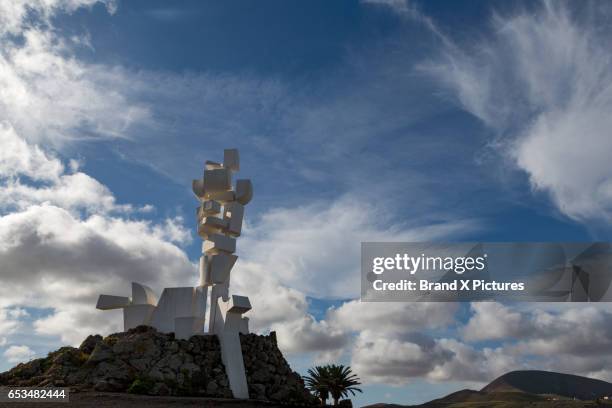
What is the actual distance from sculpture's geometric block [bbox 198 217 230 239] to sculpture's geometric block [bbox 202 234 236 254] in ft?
1.36

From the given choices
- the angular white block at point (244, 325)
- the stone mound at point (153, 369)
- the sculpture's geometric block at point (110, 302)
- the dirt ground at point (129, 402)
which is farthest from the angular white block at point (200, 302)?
the dirt ground at point (129, 402)

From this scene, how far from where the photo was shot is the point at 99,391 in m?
27.2

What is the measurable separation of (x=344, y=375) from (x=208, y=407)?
10.3 metres

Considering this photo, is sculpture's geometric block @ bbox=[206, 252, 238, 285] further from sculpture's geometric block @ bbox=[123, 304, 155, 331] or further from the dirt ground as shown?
the dirt ground

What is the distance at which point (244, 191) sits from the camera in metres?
34.0

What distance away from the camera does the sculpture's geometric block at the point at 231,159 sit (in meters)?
34.9

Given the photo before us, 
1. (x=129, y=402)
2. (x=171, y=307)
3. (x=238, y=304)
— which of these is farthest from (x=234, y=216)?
(x=129, y=402)

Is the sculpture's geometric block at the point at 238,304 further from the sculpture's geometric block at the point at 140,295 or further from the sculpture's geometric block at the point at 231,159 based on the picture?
the sculpture's geometric block at the point at 231,159

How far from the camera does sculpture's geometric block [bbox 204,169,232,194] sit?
33938mm

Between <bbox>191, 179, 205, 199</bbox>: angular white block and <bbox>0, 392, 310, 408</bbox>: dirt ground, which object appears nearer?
<bbox>0, 392, 310, 408</bbox>: dirt ground

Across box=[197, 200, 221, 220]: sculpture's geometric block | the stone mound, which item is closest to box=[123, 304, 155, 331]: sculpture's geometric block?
the stone mound

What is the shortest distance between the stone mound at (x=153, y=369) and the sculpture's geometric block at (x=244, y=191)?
25.8ft

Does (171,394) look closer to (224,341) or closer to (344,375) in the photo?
(224,341)

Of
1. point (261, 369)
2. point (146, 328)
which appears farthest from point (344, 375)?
point (146, 328)
